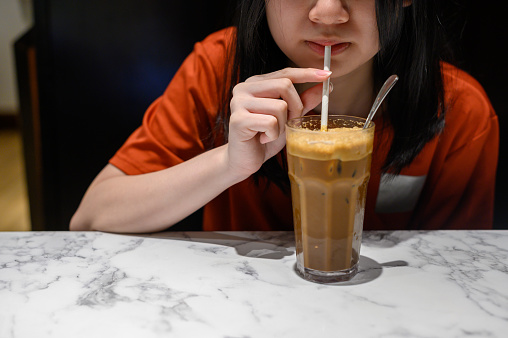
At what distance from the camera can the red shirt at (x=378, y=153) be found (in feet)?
4.27

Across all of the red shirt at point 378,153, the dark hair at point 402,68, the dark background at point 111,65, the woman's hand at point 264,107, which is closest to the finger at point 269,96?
the woman's hand at point 264,107

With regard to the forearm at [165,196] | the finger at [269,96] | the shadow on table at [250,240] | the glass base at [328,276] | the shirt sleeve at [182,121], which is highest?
the finger at [269,96]

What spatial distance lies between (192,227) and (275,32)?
3.52ft

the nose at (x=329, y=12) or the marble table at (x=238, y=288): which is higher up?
the nose at (x=329, y=12)

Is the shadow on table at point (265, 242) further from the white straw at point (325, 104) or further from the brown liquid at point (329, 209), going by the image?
the white straw at point (325, 104)

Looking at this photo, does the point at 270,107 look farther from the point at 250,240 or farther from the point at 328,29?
the point at 250,240

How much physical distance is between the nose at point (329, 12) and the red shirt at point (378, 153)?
0.46m

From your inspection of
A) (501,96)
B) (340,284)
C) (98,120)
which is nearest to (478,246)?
(340,284)

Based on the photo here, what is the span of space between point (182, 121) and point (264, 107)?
0.47 m

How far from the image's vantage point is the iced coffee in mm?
803

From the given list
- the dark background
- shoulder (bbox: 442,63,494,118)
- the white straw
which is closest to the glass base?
the white straw

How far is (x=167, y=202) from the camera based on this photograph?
1.08 m

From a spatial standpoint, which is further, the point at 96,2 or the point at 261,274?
the point at 96,2

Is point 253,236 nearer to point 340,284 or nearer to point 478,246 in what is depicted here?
point 340,284
